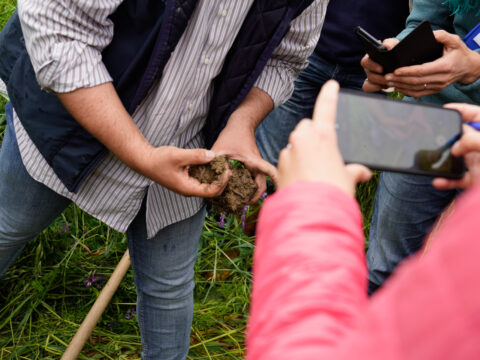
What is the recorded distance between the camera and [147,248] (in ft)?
5.37

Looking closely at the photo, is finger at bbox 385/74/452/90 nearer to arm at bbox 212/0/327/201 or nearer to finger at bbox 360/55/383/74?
finger at bbox 360/55/383/74

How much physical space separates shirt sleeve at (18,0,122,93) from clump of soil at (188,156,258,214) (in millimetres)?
351

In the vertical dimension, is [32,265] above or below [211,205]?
below

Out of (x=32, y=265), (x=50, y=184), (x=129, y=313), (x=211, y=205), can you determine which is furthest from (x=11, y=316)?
(x=211, y=205)

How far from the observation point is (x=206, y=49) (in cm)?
135

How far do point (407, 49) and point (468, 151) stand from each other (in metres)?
0.72

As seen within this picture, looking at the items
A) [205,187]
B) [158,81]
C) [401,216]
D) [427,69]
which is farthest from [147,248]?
[427,69]

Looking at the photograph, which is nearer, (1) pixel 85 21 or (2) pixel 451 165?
(2) pixel 451 165

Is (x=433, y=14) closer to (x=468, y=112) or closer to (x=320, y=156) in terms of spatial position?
(x=468, y=112)

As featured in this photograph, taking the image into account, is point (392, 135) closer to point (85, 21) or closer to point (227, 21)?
point (227, 21)

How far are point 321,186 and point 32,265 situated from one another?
1988 millimetres

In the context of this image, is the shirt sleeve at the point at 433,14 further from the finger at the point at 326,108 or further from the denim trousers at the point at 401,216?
Result: the finger at the point at 326,108

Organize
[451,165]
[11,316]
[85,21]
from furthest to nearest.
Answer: [11,316] → [85,21] → [451,165]

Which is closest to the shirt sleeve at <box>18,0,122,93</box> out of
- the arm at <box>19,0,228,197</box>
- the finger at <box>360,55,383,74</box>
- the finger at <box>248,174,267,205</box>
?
the arm at <box>19,0,228,197</box>
